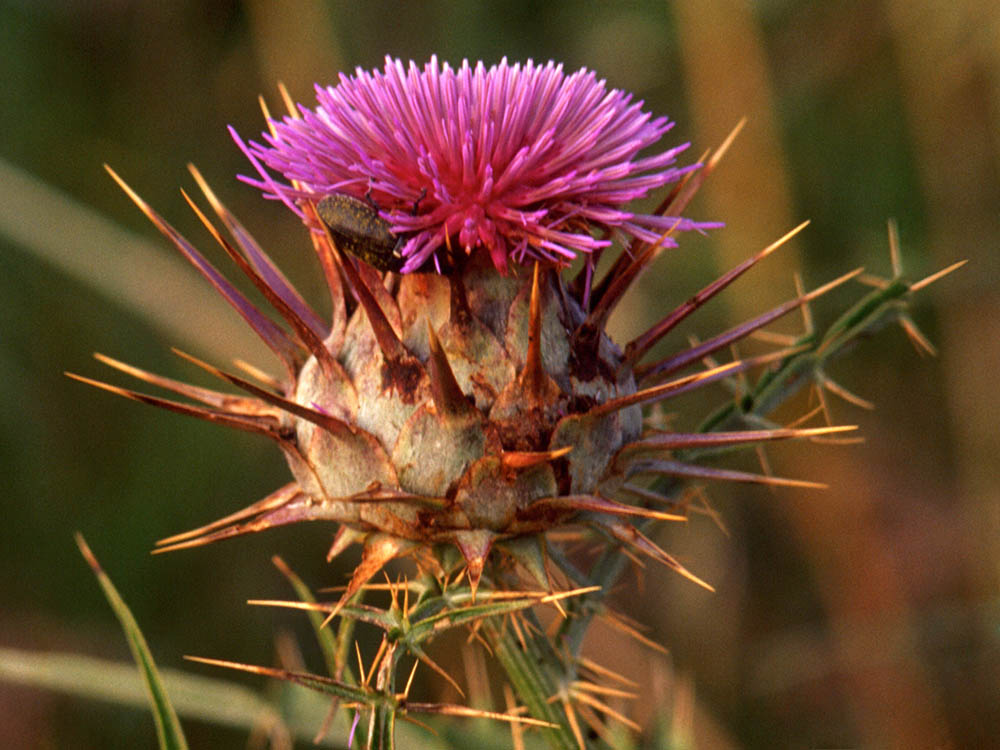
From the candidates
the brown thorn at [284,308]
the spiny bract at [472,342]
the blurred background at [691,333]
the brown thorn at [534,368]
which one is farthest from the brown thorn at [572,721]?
the blurred background at [691,333]

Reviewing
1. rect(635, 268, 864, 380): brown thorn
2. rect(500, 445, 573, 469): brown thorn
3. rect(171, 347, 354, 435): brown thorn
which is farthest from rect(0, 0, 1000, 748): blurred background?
rect(500, 445, 573, 469): brown thorn

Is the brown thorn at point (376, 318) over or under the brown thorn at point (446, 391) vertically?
over

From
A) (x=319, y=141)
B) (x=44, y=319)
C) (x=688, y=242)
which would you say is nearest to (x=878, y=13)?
(x=688, y=242)

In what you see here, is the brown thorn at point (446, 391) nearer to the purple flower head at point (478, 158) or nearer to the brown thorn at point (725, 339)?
the purple flower head at point (478, 158)

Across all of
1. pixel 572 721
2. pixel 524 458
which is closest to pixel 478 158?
pixel 524 458

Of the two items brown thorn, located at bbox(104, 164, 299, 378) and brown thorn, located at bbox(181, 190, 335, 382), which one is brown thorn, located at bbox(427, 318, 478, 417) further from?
brown thorn, located at bbox(104, 164, 299, 378)

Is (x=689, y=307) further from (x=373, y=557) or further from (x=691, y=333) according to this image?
(x=691, y=333)

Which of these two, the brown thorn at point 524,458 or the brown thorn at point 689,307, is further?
the brown thorn at point 689,307
